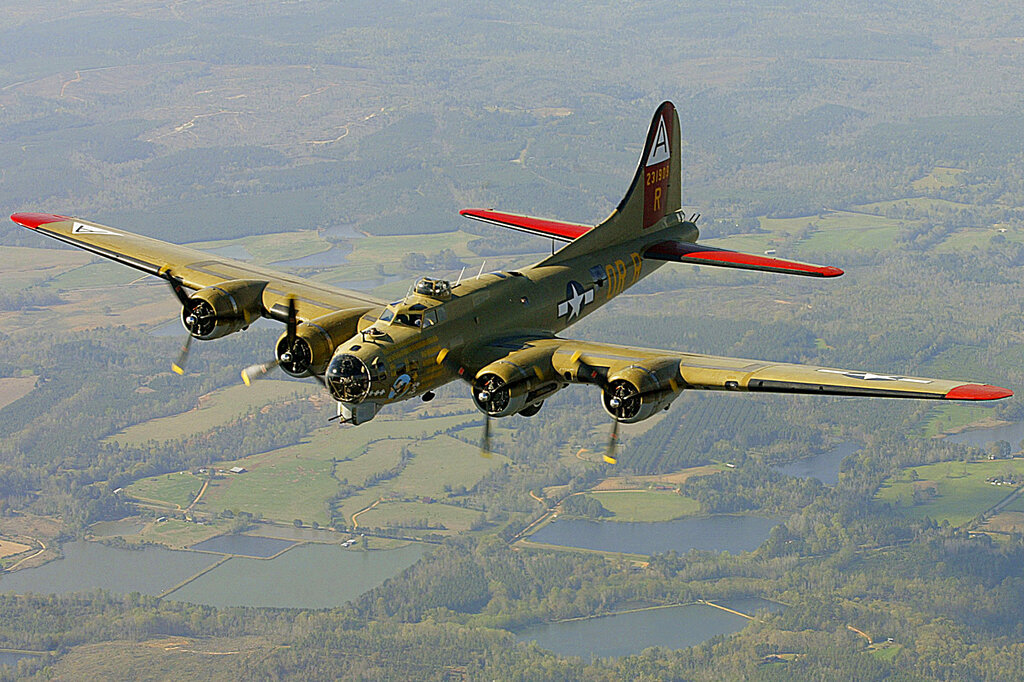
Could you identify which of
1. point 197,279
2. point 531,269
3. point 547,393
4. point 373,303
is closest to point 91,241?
point 197,279

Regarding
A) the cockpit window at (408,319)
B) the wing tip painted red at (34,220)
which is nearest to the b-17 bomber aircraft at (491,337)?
the cockpit window at (408,319)

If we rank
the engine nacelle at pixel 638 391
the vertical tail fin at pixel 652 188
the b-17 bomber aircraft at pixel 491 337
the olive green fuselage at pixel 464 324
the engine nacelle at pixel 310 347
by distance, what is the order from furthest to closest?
the vertical tail fin at pixel 652 188 → the engine nacelle at pixel 310 347 → the olive green fuselage at pixel 464 324 → the b-17 bomber aircraft at pixel 491 337 → the engine nacelle at pixel 638 391

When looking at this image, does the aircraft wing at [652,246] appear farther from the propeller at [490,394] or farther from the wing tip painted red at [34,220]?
the wing tip painted red at [34,220]

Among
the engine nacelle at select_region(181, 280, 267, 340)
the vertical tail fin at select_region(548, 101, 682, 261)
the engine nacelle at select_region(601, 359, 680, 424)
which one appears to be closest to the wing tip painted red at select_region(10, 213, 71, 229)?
the engine nacelle at select_region(181, 280, 267, 340)

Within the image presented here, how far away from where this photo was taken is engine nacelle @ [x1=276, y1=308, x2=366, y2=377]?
4494cm

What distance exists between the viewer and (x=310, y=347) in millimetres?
45094

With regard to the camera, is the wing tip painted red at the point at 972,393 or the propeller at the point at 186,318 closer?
the wing tip painted red at the point at 972,393

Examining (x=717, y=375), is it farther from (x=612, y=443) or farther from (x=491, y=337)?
(x=491, y=337)

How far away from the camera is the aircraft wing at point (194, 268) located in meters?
50.0

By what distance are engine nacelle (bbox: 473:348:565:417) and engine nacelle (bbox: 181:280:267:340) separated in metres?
13.8

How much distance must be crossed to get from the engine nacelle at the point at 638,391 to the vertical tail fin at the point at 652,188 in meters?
16.3

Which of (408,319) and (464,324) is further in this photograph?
(464,324)

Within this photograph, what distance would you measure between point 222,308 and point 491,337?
12709mm

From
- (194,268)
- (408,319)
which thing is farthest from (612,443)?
(194,268)
